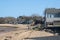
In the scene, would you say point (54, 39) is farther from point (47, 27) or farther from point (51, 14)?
point (51, 14)

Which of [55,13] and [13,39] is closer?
[13,39]

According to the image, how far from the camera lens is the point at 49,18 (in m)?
54.8

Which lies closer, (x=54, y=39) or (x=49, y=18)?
(x=54, y=39)

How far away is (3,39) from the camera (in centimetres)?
2806

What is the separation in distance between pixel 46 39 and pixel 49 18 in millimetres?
30425

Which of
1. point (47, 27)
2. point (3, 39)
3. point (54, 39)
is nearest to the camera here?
point (54, 39)

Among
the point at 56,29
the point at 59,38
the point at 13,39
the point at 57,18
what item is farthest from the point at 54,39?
the point at 57,18

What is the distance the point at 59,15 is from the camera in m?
55.2

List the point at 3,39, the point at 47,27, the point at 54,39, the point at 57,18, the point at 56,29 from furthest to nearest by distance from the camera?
the point at 57,18 < the point at 47,27 < the point at 56,29 < the point at 3,39 < the point at 54,39

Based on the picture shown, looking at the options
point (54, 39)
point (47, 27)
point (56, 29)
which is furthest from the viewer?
point (47, 27)

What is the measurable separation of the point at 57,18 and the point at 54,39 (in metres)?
30.3

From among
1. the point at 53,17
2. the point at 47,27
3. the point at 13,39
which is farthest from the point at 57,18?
the point at 13,39

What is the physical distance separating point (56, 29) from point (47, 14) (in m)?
13.8

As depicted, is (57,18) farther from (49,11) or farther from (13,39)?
(13,39)
